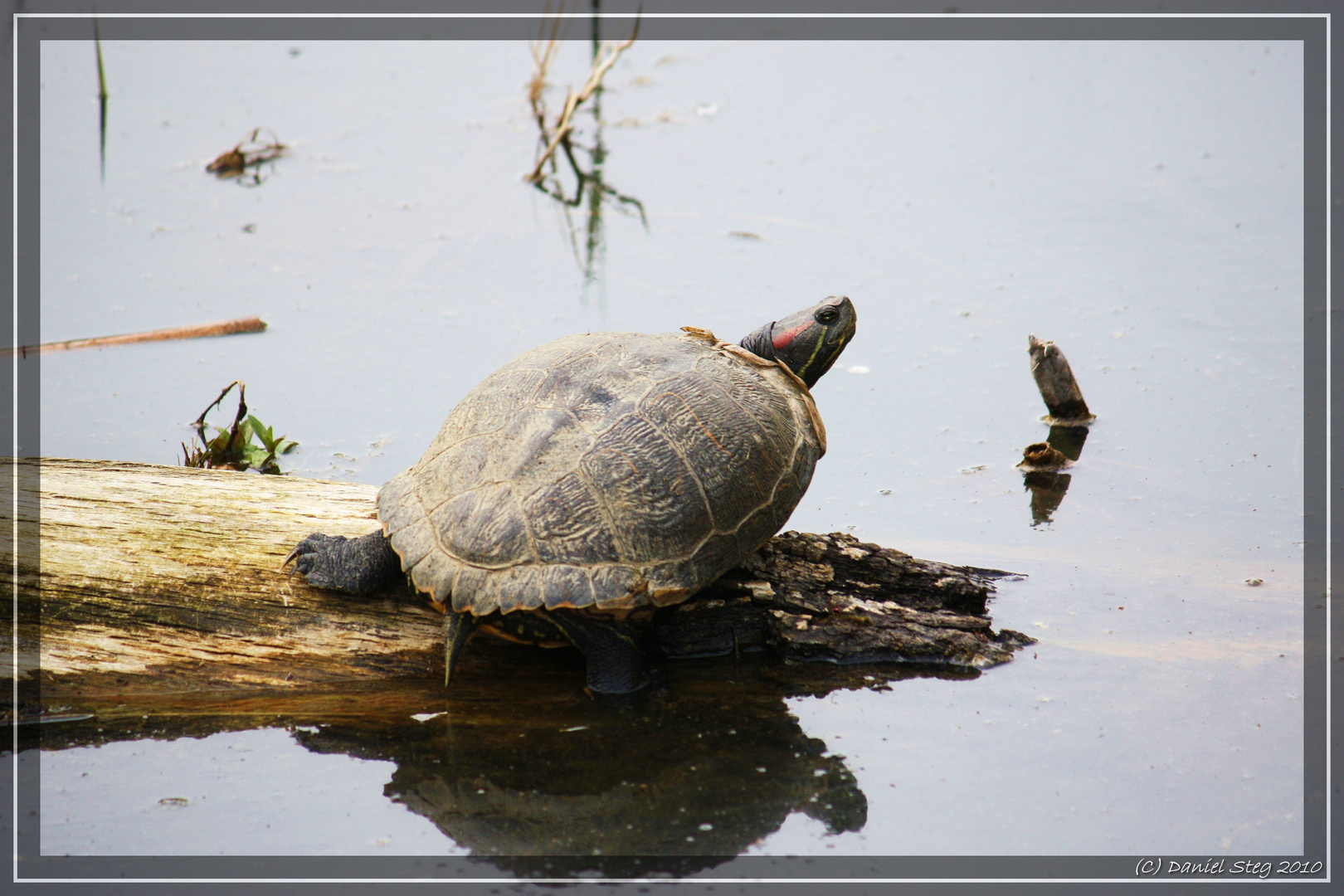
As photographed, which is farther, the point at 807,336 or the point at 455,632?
the point at 807,336

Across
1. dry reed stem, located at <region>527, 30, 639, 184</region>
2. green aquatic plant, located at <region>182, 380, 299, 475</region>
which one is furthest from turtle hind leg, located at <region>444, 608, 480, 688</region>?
dry reed stem, located at <region>527, 30, 639, 184</region>

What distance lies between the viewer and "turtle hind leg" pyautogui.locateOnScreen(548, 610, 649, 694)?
302 cm

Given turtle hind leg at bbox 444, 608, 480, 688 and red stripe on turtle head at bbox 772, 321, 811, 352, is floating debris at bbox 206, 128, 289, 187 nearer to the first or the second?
red stripe on turtle head at bbox 772, 321, 811, 352

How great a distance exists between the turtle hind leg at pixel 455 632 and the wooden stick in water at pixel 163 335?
118 inches

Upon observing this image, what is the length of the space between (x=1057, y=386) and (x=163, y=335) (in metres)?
4.16

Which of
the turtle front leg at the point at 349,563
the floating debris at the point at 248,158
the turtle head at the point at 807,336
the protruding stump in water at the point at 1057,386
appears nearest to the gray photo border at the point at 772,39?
the turtle front leg at the point at 349,563

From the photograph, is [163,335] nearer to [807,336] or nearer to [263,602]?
[263,602]

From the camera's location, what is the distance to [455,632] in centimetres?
295

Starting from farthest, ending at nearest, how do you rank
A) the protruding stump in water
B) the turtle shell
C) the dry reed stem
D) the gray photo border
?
the dry reed stem < the protruding stump in water < the turtle shell < the gray photo border

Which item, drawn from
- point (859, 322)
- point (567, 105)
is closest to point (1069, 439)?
point (859, 322)

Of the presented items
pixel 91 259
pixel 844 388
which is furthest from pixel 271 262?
pixel 844 388

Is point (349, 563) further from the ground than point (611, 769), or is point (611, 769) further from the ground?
point (349, 563)

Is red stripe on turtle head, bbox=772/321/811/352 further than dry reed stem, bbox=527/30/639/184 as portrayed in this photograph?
No

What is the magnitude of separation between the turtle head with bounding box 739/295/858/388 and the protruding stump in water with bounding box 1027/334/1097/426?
3.90 ft
